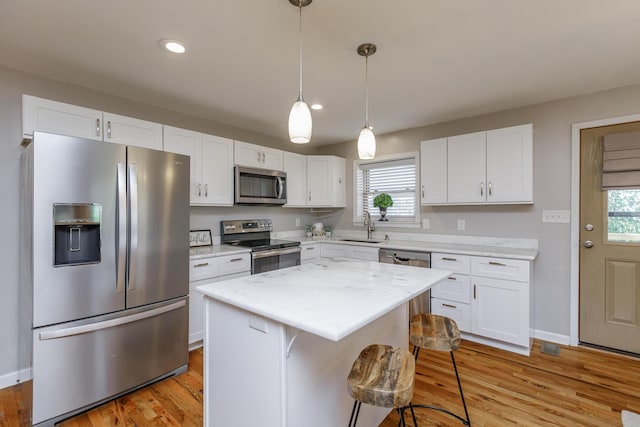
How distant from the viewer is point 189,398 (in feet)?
6.95

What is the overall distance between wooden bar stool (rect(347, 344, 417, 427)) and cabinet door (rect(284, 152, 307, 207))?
2.87 metres

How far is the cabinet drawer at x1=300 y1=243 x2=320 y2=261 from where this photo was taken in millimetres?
3863

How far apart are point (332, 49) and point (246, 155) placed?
1834mm

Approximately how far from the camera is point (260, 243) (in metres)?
3.58

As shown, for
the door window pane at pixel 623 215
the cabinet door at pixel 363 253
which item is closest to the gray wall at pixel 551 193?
the door window pane at pixel 623 215

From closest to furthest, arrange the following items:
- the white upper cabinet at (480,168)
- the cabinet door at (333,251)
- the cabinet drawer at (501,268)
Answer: the cabinet drawer at (501,268), the white upper cabinet at (480,168), the cabinet door at (333,251)

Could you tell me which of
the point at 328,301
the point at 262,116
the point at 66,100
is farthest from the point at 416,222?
the point at 66,100

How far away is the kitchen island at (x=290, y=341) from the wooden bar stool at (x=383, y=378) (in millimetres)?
150

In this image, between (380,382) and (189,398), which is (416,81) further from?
(189,398)

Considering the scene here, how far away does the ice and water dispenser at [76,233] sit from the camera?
5.99 feet

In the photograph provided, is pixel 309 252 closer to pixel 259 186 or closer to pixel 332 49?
pixel 259 186

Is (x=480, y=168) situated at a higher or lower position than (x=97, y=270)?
higher

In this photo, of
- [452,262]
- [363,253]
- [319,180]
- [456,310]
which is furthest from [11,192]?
[456,310]

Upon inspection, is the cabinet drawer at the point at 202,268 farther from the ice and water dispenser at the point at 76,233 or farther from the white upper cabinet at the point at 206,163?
the ice and water dispenser at the point at 76,233
